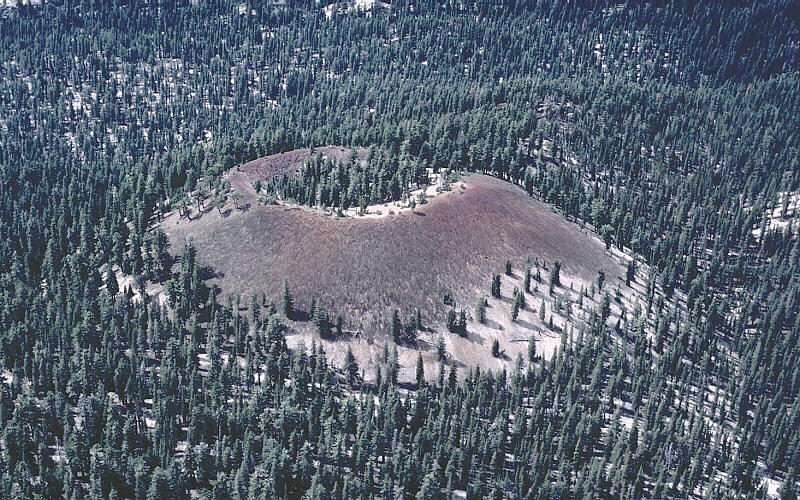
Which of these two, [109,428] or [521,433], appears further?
[521,433]

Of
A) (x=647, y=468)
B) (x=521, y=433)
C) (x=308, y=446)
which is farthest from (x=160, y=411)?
(x=647, y=468)

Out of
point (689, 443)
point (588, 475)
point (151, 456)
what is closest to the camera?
point (151, 456)

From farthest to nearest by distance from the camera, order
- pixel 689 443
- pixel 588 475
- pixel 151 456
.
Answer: pixel 689 443 < pixel 588 475 < pixel 151 456

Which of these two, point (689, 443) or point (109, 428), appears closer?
point (109, 428)

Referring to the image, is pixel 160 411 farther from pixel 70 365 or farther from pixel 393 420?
pixel 393 420

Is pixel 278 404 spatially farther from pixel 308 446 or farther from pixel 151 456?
pixel 151 456

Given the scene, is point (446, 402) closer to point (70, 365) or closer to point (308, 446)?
point (308, 446)

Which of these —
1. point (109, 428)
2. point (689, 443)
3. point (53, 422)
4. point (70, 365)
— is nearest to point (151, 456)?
point (109, 428)
